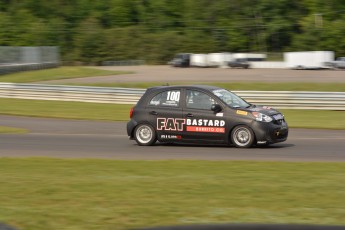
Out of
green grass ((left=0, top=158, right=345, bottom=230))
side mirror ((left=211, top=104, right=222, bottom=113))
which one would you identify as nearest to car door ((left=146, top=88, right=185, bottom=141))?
side mirror ((left=211, top=104, right=222, bottom=113))

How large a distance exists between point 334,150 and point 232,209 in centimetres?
830

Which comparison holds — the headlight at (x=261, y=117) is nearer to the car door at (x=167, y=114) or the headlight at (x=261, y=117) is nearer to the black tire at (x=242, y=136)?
the black tire at (x=242, y=136)

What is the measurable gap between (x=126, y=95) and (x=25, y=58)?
2678 cm

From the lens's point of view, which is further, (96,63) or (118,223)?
(96,63)

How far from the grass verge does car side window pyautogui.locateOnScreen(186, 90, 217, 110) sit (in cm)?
627

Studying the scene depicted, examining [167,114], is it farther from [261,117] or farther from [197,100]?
[261,117]

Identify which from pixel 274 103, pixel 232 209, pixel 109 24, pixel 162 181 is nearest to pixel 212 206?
pixel 232 209

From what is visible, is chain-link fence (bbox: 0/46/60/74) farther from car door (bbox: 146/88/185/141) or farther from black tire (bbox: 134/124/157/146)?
car door (bbox: 146/88/185/141)

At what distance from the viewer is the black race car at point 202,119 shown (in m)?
15.5

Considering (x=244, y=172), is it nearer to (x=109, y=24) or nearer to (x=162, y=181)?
(x=162, y=181)

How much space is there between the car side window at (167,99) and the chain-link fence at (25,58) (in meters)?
32.4

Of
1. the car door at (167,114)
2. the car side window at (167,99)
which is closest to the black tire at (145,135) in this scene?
the car door at (167,114)

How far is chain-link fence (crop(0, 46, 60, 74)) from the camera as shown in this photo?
165ft

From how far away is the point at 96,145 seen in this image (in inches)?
645
